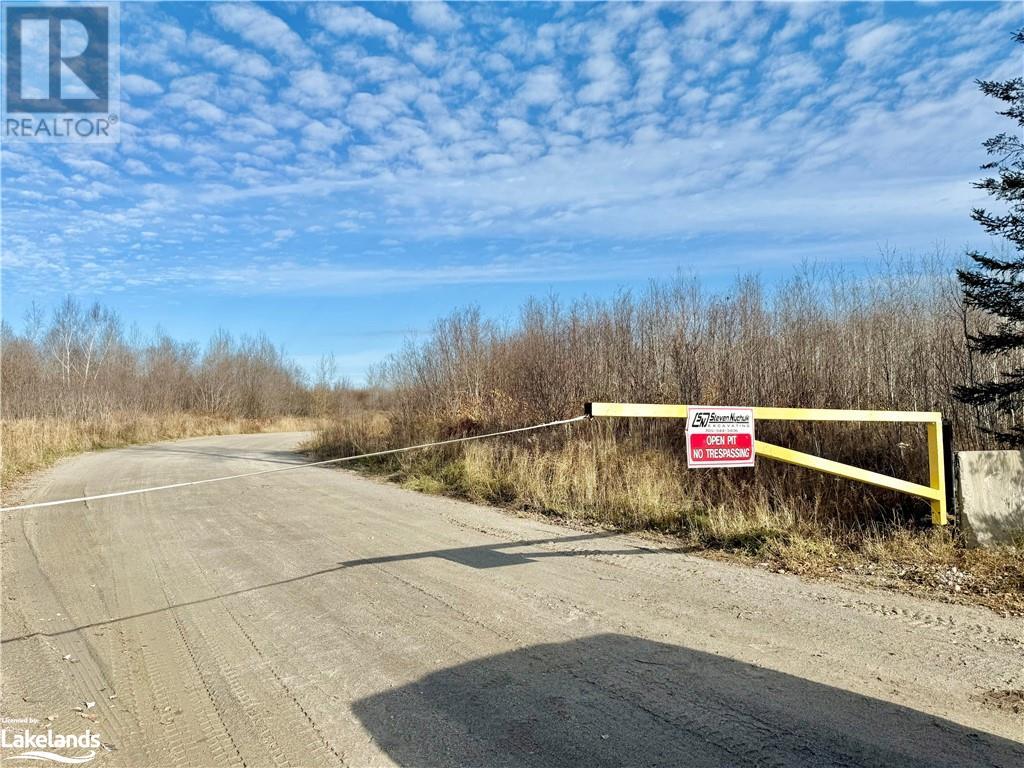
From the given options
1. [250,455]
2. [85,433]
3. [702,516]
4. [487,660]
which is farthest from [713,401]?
[85,433]

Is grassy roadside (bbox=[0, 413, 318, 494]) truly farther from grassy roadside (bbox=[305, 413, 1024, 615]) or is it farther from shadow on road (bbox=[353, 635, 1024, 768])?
shadow on road (bbox=[353, 635, 1024, 768])

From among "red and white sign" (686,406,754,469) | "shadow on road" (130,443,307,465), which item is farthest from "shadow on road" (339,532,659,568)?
"shadow on road" (130,443,307,465)

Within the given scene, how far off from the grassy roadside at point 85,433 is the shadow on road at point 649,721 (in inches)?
520

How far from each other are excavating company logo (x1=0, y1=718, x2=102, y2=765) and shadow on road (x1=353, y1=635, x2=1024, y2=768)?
53.2 inches

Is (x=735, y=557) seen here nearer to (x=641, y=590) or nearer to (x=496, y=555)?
(x=641, y=590)

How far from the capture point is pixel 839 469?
20.7 ft

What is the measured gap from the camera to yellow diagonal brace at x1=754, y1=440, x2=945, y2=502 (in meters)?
6.15

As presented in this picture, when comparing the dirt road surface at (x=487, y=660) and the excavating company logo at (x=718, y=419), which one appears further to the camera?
the excavating company logo at (x=718, y=419)

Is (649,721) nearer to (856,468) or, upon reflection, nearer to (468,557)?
(468,557)

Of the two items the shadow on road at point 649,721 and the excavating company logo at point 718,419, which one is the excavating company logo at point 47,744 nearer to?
the shadow on road at point 649,721

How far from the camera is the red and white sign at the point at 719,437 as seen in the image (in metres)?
5.98

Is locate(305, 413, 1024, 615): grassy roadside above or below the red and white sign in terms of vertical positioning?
below

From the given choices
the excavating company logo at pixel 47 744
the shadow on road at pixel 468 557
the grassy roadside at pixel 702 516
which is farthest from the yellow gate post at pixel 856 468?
the excavating company logo at pixel 47 744

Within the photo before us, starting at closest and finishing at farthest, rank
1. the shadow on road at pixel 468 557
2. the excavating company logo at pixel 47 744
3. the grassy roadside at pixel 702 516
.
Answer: the excavating company logo at pixel 47 744, the shadow on road at pixel 468 557, the grassy roadside at pixel 702 516
